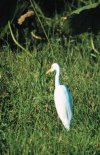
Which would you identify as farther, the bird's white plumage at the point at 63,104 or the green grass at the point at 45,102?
the bird's white plumage at the point at 63,104

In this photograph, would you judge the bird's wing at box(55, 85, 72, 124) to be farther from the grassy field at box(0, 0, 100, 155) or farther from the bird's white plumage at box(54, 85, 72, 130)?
the grassy field at box(0, 0, 100, 155)

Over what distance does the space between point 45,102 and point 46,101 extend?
6 cm

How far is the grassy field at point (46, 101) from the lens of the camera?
509 cm

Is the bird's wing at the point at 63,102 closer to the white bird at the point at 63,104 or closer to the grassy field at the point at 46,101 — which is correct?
the white bird at the point at 63,104

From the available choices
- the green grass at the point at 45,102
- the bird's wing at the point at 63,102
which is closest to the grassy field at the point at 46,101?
the green grass at the point at 45,102

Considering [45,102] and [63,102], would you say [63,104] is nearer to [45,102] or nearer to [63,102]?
[63,102]

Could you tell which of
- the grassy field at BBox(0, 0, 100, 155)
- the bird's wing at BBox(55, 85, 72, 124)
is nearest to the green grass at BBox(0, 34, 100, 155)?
the grassy field at BBox(0, 0, 100, 155)

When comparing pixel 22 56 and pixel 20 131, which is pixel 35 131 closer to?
pixel 20 131

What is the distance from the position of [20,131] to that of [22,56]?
Answer: 2.05 metres

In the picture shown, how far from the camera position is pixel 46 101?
248 inches

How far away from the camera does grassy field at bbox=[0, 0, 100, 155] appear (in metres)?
5.09

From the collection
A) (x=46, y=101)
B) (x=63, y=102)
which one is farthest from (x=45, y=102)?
(x=63, y=102)

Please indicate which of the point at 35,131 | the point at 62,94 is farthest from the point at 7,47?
the point at 35,131

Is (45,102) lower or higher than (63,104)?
lower
